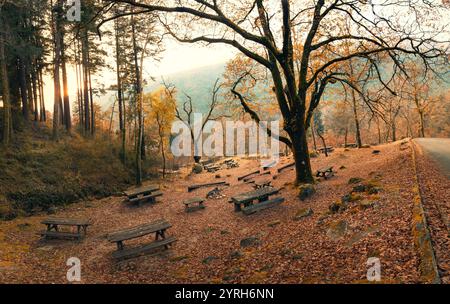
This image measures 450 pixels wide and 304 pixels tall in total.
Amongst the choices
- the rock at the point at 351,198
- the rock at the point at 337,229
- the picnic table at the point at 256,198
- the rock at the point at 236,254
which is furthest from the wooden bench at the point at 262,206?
the rock at the point at 337,229

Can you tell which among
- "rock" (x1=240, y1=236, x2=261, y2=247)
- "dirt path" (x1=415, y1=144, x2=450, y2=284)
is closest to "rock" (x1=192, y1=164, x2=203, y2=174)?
"dirt path" (x1=415, y1=144, x2=450, y2=284)

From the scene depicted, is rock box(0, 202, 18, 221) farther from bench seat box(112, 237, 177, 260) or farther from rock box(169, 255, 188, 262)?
rock box(169, 255, 188, 262)

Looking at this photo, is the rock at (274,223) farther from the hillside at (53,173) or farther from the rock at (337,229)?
the hillside at (53,173)

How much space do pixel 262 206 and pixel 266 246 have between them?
4121mm

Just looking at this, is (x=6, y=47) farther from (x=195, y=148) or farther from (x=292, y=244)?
(x=292, y=244)

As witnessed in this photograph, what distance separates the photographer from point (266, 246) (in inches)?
333

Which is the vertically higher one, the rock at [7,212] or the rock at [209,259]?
the rock at [7,212]

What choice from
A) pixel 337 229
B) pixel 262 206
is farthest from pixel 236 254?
pixel 262 206

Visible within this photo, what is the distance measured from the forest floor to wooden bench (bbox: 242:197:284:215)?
12.5 inches

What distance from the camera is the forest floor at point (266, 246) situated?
618 cm

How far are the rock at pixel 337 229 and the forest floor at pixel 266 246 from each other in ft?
0.10

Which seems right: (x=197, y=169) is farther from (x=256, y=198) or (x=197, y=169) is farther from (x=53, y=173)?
(x=256, y=198)

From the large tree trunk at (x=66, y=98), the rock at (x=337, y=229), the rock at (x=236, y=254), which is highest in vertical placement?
the large tree trunk at (x=66, y=98)
